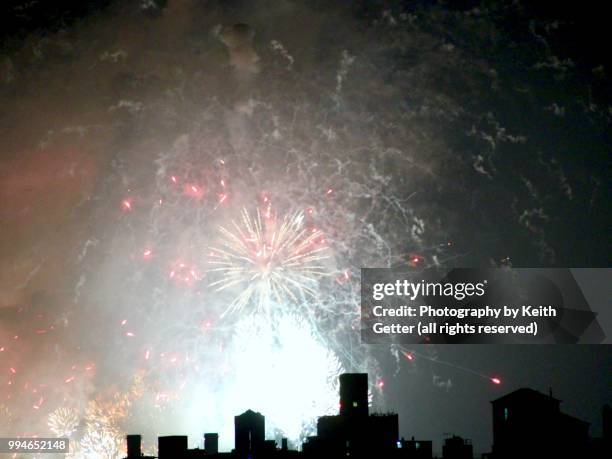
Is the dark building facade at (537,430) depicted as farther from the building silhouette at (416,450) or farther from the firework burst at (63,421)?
the firework burst at (63,421)

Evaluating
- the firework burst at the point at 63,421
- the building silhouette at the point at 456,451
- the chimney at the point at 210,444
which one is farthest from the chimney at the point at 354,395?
the firework burst at the point at 63,421

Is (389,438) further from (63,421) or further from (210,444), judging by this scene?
(63,421)

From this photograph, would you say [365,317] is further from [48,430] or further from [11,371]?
[11,371]

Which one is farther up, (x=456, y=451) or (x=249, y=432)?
(x=249, y=432)

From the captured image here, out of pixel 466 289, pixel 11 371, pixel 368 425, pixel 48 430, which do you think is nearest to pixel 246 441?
pixel 368 425

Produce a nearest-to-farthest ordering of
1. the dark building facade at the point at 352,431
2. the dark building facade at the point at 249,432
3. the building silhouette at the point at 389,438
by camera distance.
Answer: the building silhouette at the point at 389,438, the dark building facade at the point at 249,432, the dark building facade at the point at 352,431

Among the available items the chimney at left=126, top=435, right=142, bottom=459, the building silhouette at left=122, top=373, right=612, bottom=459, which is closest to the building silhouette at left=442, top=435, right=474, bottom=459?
the building silhouette at left=122, top=373, right=612, bottom=459

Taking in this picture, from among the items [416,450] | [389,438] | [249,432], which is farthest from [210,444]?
[416,450]
